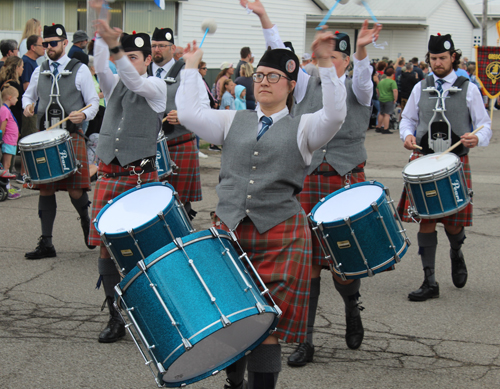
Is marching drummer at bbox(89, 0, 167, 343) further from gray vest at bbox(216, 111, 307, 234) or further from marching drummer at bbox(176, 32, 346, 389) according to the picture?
gray vest at bbox(216, 111, 307, 234)

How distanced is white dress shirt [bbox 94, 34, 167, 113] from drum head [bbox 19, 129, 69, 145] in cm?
124

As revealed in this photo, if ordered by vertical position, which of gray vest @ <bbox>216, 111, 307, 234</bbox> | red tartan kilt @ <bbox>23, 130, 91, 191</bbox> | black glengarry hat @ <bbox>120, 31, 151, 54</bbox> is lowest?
red tartan kilt @ <bbox>23, 130, 91, 191</bbox>

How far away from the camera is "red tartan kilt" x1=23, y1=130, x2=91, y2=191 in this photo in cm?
572

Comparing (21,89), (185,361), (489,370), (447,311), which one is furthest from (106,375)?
(21,89)

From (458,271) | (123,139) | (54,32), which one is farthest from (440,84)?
(54,32)

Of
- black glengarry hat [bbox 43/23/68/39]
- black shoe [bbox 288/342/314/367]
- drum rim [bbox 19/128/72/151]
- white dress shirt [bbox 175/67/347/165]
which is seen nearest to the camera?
white dress shirt [bbox 175/67/347/165]

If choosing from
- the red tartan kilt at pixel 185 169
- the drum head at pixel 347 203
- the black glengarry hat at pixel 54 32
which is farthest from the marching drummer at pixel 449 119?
the black glengarry hat at pixel 54 32

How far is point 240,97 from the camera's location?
12.8 metres

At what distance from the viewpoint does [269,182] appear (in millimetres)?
2889

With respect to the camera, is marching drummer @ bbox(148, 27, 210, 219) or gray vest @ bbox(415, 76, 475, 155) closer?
gray vest @ bbox(415, 76, 475, 155)

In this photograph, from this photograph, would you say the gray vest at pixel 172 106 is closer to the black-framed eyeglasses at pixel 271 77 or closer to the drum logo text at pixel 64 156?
the drum logo text at pixel 64 156

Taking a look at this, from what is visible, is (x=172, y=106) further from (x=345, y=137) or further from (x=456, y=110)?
(x=456, y=110)

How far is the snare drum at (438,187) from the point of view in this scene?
14.6 feet

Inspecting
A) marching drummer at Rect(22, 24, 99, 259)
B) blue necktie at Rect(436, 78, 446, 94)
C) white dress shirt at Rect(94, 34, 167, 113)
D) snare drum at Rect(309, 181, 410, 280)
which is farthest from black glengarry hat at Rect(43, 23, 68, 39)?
snare drum at Rect(309, 181, 410, 280)
